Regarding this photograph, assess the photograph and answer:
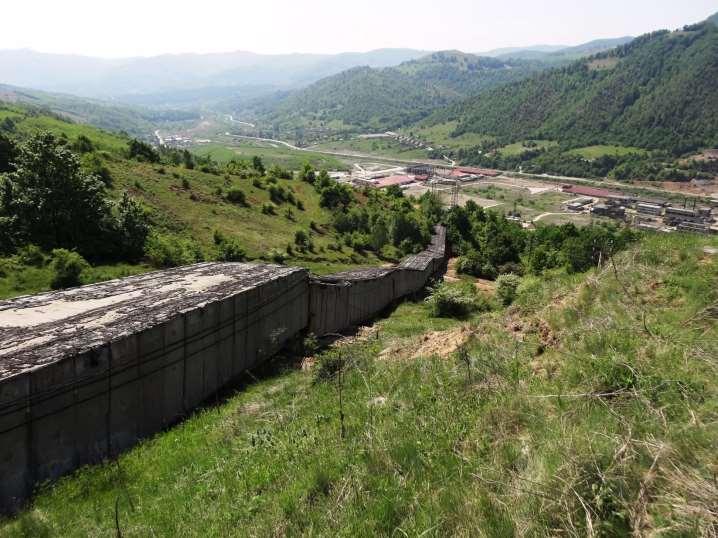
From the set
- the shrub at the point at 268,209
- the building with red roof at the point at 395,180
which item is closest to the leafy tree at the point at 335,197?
the shrub at the point at 268,209

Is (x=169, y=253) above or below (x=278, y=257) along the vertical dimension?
above

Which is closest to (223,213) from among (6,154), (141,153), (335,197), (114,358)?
(6,154)

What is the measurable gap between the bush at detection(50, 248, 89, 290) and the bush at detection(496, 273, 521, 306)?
22.8 metres

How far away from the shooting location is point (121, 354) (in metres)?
Answer: 10.7

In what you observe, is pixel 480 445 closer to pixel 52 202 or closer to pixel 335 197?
pixel 52 202


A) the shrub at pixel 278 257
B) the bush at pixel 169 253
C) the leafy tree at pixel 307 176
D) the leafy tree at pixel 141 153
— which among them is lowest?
the shrub at pixel 278 257

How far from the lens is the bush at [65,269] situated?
75.0 feet

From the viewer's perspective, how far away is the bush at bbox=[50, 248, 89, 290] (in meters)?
22.9

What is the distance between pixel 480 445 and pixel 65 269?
75.8 ft

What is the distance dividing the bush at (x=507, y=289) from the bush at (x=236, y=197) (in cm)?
3364

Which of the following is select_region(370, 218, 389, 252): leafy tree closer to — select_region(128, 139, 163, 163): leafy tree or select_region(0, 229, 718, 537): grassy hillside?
select_region(128, 139, 163, 163): leafy tree

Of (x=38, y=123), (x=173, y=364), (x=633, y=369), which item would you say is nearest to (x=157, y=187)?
(x=173, y=364)

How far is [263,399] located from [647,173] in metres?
202

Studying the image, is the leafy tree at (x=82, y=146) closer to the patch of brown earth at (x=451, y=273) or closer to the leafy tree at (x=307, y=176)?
the leafy tree at (x=307, y=176)
